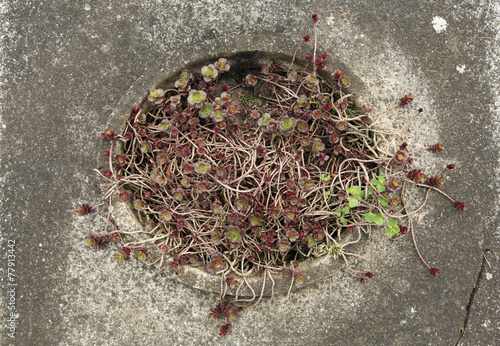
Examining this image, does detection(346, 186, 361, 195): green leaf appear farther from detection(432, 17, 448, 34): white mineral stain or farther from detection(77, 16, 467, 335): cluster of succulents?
detection(432, 17, 448, 34): white mineral stain

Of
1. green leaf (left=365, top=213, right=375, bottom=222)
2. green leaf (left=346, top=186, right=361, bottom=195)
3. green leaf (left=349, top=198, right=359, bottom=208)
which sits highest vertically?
green leaf (left=346, top=186, right=361, bottom=195)

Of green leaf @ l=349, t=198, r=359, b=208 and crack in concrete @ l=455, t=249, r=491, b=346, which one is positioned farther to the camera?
crack in concrete @ l=455, t=249, r=491, b=346

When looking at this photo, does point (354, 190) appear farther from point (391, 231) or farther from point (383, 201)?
point (391, 231)

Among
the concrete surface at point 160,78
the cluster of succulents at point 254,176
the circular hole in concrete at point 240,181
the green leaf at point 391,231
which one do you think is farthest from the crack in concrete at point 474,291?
the circular hole in concrete at point 240,181

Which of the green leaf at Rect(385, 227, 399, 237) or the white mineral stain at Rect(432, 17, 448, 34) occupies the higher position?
the white mineral stain at Rect(432, 17, 448, 34)

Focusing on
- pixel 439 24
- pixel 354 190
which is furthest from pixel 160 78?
pixel 439 24

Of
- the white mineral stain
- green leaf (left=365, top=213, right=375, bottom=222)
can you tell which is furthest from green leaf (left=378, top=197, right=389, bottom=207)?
the white mineral stain
